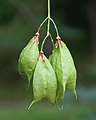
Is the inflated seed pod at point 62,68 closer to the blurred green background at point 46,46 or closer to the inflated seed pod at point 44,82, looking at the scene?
the inflated seed pod at point 44,82

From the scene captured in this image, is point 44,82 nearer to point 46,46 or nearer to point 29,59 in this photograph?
point 29,59

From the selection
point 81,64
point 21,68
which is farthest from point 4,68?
point 21,68

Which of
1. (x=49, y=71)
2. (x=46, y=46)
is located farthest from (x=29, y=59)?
(x=46, y=46)

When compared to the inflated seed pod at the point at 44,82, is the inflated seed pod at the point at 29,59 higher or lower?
higher

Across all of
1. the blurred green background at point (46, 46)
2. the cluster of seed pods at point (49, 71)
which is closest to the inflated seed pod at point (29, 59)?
the cluster of seed pods at point (49, 71)

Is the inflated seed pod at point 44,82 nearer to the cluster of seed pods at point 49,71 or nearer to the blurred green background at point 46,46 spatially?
the cluster of seed pods at point 49,71

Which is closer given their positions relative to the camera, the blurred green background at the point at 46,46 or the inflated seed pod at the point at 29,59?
the inflated seed pod at the point at 29,59
